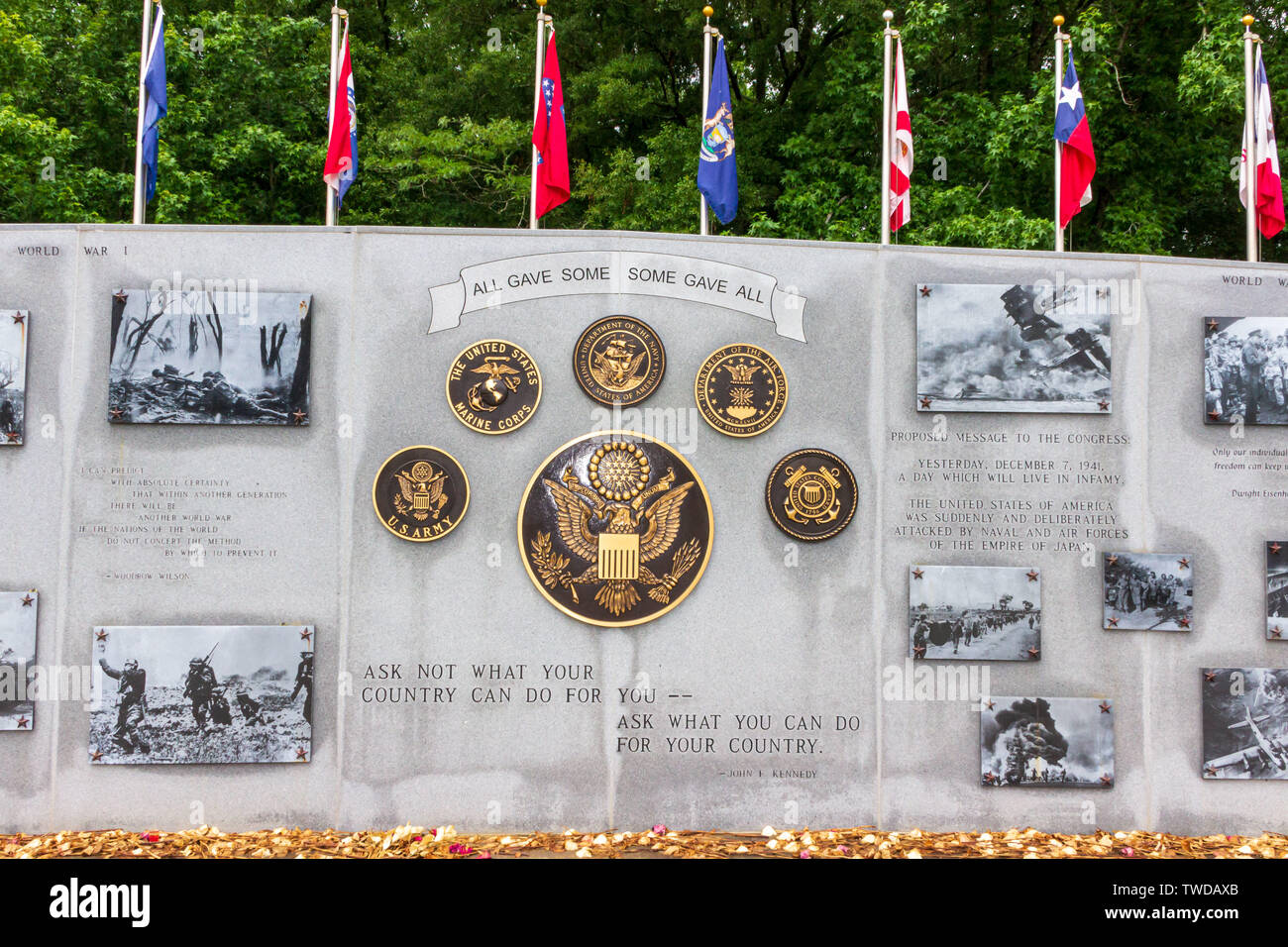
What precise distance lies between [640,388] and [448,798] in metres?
3.27

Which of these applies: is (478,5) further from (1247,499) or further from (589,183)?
(1247,499)

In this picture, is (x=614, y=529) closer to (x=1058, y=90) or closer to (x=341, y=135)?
(x=341, y=135)

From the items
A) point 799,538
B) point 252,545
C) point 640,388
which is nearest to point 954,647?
point 799,538

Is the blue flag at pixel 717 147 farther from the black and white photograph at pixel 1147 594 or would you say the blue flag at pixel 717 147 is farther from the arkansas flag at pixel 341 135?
the black and white photograph at pixel 1147 594

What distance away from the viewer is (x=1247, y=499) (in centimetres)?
755

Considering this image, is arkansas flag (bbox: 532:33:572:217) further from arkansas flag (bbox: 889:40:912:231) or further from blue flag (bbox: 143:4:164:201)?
blue flag (bbox: 143:4:164:201)

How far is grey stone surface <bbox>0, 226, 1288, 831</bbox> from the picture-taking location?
724 centimetres

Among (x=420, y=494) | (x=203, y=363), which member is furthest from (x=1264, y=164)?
(x=203, y=363)

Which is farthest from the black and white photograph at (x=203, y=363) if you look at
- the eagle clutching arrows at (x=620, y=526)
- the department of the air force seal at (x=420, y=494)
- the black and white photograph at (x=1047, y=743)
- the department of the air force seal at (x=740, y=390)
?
the black and white photograph at (x=1047, y=743)

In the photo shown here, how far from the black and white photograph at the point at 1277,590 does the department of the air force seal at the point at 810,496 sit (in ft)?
10.2

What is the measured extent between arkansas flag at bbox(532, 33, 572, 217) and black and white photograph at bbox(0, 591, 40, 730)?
4933 millimetres

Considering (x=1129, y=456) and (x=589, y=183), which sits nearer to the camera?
(x=1129, y=456)

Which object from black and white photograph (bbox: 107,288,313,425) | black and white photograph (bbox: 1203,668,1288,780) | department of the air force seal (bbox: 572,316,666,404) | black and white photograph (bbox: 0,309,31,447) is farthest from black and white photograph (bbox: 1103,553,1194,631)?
black and white photograph (bbox: 0,309,31,447)

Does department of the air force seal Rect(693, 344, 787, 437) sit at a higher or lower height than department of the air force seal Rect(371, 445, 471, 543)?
higher
